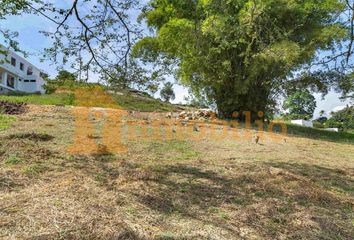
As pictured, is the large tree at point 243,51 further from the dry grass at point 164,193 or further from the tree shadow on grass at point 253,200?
the tree shadow on grass at point 253,200

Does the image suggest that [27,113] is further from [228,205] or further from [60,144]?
[228,205]

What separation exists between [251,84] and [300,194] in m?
8.15

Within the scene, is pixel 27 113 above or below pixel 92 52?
below

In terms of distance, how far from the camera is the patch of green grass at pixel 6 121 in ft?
19.4

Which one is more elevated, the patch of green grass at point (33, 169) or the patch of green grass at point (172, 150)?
the patch of green grass at point (172, 150)

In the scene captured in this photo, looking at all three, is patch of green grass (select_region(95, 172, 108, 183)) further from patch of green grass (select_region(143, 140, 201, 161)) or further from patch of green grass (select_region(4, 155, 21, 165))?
patch of green grass (select_region(143, 140, 201, 161))

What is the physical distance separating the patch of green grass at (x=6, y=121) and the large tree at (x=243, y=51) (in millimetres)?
3715

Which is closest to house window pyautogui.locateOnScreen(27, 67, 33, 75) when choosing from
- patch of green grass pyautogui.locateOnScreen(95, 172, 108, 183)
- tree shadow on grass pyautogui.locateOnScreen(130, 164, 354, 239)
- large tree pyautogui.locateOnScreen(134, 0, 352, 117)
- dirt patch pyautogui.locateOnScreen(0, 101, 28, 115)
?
large tree pyautogui.locateOnScreen(134, 0, 352, 117)

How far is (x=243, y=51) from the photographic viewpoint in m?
11.1

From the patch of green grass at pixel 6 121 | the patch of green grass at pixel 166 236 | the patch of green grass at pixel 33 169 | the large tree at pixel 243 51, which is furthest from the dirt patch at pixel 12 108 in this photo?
the patch of green grass at pixel 166 236

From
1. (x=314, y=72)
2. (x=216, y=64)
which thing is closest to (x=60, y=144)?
(x=314, y=72)

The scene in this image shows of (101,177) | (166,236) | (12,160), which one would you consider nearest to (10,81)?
(12,160)

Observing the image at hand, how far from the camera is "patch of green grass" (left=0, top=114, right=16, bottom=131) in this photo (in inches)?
233

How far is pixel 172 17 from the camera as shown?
454 inches
